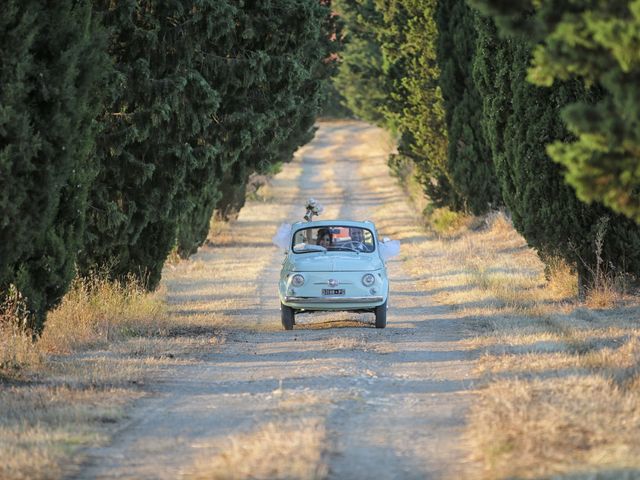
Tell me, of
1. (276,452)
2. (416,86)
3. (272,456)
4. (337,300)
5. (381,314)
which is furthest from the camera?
(416,86)

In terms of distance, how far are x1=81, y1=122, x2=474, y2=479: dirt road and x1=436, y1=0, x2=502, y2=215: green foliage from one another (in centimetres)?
864

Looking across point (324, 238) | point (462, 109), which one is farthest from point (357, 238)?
point (462, 109)

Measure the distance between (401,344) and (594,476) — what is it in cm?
823

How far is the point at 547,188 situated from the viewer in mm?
20188

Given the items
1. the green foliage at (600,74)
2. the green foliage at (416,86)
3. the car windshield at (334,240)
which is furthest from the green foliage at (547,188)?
the green foliage at (416,86)

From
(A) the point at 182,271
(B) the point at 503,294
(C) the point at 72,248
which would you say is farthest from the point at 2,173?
(A) the point at 182,271

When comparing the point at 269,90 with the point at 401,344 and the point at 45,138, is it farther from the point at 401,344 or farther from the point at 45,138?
the point at 45,138

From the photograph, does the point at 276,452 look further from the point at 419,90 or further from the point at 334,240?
the point at 419,90

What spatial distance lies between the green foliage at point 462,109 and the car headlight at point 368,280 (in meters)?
14.7

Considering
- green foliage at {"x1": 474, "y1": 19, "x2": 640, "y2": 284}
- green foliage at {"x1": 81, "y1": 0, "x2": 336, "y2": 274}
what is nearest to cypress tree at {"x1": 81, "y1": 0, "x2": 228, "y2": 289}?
green foliage at {"x1": 81, "y1": 0, "x2": 336, "y2": 274}

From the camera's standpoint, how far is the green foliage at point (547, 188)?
19.7 m

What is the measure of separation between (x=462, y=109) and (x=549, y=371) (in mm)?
21185

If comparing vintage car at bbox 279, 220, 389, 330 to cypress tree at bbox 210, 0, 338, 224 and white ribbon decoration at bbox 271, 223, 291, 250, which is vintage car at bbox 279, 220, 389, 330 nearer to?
white ribbon decoration at bbox 271, 223, 291, 250

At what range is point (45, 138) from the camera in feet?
44.2
